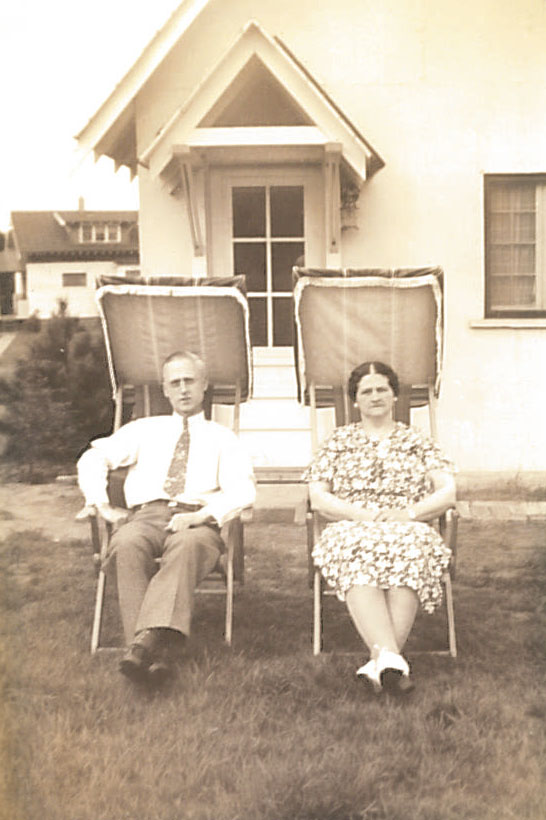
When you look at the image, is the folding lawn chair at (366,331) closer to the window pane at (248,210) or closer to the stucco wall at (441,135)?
the stucco wall at (441,135)

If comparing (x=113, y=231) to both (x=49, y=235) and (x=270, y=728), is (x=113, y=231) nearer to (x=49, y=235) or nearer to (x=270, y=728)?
(x=49, y=235)

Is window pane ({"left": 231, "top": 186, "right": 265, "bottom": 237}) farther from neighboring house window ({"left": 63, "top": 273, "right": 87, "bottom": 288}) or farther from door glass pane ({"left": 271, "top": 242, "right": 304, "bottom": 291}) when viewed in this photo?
neighboring house window ({"left": 63, "top": 273, "right": 87, "bottom": 288})

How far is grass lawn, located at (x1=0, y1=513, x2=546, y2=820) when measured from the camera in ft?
9.26

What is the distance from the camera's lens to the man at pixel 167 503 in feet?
11.0

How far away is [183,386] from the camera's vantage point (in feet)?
13.1

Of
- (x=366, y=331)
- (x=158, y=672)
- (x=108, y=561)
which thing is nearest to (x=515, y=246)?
(x=366, y=331)

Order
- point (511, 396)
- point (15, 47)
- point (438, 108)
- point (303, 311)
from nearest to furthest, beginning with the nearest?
point (15, 47) < point (303, 311) < point (511, 396) < point (438, 108)

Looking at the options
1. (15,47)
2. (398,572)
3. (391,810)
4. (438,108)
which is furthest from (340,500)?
(438,108)

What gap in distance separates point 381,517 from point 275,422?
7.02 ft

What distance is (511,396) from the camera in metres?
4.71

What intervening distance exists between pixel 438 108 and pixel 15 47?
2.41 meters

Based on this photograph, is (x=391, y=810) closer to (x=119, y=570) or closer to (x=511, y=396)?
(x=119, y=570)

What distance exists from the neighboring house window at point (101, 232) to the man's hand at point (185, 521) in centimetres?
129

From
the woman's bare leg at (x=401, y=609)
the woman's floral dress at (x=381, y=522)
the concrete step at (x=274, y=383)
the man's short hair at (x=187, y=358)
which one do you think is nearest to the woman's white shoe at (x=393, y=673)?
the woman's bare leg at (x=401, y=609)
